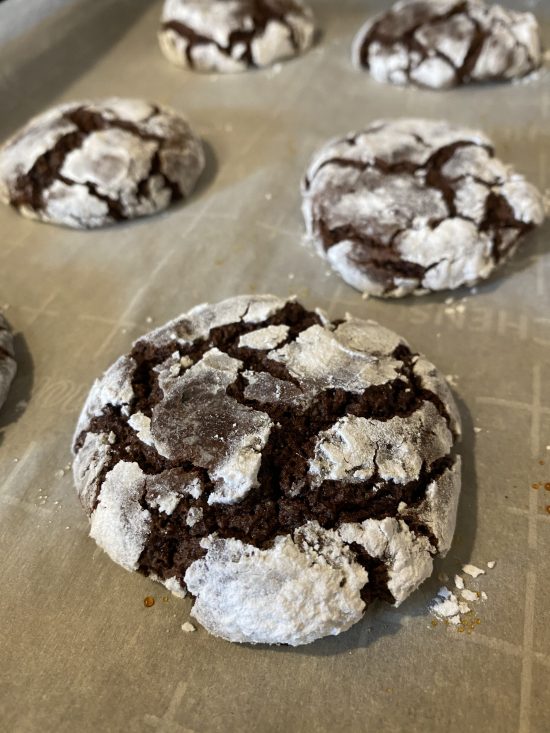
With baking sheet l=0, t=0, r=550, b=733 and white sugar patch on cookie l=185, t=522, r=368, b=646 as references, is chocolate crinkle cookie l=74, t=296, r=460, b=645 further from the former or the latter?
baking sheet l=0, t=0, r=550, b=733

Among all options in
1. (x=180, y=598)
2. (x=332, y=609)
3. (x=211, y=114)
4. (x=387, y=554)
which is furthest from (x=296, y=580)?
(x=211, y=114)

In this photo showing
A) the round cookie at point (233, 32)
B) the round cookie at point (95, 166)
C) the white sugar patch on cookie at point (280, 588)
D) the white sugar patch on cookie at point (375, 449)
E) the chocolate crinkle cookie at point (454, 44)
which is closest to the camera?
the white sugar patch on cookie at point (280, 588)

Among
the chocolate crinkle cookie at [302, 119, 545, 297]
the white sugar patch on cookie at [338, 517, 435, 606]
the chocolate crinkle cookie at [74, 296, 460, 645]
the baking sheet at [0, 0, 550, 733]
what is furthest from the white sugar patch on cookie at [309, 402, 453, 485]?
the chocolate crinkle cookie at [302, 119, 545, 297]

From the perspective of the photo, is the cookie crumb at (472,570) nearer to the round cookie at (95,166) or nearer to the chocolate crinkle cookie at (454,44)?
the round cookie at (95,166)

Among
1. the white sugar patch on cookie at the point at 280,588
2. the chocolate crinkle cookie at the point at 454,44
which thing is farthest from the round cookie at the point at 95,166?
the white sugar patch on cookie at the point at 280,588

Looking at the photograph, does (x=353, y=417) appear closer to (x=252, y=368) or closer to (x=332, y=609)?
(x=252, y=368)

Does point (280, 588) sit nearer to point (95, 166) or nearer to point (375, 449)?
point (375, 449)
